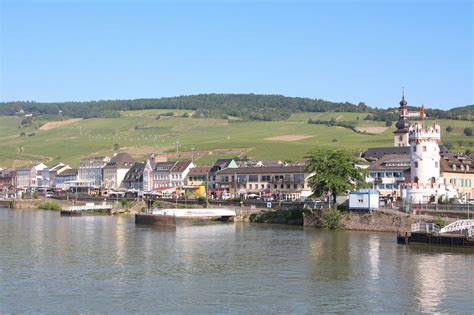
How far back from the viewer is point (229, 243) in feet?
219

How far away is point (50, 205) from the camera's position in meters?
133

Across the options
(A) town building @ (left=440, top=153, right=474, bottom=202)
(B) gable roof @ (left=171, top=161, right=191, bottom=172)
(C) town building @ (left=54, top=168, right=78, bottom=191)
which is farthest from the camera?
(C) town building @ (left=54, top=168, right=78, bottom=191)

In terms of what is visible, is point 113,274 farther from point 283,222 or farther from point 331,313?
point 283,222

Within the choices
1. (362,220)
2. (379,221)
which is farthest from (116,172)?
(379,221)

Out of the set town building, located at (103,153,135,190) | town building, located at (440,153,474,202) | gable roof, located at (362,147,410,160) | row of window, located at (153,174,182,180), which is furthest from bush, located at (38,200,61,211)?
town building, located at (440,153,474,202)

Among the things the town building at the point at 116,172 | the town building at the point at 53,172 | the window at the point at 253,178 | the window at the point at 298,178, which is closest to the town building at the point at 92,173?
the town building at the point at 116,172

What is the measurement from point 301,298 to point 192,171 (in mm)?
107521

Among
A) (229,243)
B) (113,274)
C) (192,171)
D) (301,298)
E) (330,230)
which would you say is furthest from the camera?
(192,171)

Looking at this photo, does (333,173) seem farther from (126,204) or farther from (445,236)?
(126,204)

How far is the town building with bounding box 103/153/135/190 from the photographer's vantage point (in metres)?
170

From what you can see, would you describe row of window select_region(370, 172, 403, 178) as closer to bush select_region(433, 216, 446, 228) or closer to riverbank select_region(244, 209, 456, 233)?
riverbank select_region(244, 209, 456, 233)

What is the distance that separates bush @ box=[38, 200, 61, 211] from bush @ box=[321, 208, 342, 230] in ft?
201

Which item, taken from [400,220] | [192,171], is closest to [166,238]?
[400,220]

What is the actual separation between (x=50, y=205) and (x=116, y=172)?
3782 centimetres
